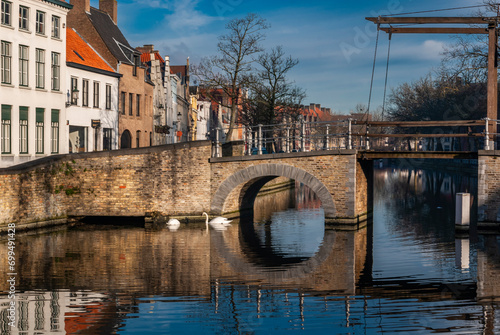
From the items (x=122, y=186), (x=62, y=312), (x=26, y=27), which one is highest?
(x=26, y=27)

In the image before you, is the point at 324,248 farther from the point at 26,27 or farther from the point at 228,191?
the point at 26,27

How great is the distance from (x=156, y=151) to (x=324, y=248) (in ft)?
30.5

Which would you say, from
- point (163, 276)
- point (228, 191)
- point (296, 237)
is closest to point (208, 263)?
point (163, 276)

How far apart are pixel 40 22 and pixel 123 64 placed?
10025 mm

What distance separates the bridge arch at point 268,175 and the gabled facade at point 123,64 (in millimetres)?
13600

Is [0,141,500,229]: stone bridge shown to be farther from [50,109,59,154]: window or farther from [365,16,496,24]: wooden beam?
[365,16,496,24]: wooden beam

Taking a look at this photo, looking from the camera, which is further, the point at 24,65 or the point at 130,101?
the point at 130,101

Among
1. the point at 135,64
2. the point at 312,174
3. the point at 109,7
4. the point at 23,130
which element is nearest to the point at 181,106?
the point at 109,7

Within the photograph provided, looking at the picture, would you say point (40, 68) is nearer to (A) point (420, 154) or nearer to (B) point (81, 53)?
(B) point (81, 53)

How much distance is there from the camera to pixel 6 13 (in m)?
27.3

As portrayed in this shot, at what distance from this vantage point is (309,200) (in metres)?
39.9

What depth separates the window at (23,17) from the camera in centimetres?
2822

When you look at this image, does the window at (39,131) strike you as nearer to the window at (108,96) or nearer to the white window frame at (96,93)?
the white window frame at (96,93)

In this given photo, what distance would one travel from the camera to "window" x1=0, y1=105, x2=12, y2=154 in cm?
2720
